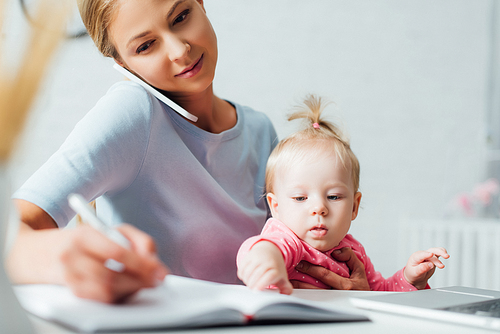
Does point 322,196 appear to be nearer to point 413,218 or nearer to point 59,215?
point 59,215

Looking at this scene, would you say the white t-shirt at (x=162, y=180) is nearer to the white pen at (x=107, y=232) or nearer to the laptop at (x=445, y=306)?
the white pen at (x=107, y=232)

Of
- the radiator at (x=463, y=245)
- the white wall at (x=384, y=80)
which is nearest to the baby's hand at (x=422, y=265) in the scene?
the white wall at (x=384, y=80)

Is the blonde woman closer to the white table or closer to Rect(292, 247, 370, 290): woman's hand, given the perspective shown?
Rect(292, 247, 370, 290): woman's hand

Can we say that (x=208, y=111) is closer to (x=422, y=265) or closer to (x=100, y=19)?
(x=100, y=19)

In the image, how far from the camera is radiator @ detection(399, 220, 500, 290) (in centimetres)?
248

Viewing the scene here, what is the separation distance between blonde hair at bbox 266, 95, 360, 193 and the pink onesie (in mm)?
132

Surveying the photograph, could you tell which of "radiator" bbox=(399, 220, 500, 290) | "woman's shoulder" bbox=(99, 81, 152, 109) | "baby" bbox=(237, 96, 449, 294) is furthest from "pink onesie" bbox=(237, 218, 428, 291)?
"radiator" bbox=(399, 220, 500, 290)

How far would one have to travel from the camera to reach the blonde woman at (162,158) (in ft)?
2.40

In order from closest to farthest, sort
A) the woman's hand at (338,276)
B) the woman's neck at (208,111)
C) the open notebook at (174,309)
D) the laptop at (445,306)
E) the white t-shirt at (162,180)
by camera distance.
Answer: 1. the open notebook at (174,309)
2. the laptop at (445,306)
3. the white t-shirt at (162,180)
4. the woman's hand at (338,276)
5. the woman's neck at (208,111)

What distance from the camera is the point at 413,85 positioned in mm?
3039

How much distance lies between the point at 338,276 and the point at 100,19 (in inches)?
28.7

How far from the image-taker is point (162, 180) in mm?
911

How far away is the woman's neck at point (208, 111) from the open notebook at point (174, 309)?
655 millimetres

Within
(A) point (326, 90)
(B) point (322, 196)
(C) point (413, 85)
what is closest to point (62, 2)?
(B) point (322, 196)
